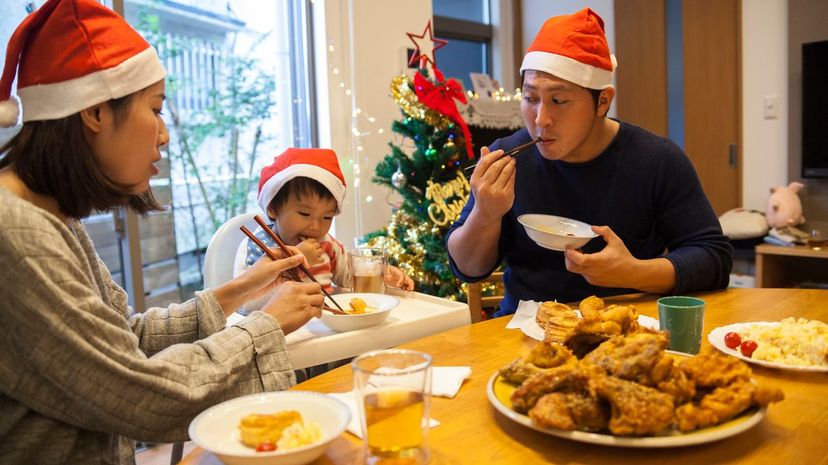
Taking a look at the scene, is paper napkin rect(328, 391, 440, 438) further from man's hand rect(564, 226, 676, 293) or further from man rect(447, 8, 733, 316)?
man rect(447, 8, 733, 316)

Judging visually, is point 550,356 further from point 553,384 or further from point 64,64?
point 64,64

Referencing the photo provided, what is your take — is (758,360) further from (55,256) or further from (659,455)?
(55,256)

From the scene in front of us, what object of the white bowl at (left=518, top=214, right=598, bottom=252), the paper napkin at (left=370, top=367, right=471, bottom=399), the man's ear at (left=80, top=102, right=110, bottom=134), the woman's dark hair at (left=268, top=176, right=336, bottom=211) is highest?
the man's ear at (left=80, top=102, right=110, bottom=134)

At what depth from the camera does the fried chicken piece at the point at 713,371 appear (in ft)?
2.88

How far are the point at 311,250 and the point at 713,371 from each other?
1.34 metres

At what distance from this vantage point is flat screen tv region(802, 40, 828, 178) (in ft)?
13.0

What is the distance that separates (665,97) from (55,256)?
465 centimetres

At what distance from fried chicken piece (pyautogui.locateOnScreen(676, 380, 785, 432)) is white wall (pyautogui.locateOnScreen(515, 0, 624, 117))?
14.6 feet

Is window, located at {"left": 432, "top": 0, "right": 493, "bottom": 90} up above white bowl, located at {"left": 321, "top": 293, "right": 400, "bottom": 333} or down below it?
above

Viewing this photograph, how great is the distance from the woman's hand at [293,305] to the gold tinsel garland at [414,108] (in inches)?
72.6

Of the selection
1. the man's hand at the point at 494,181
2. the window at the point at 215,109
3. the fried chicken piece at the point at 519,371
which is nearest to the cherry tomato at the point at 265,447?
the fried chicken piece at the point at 519,371

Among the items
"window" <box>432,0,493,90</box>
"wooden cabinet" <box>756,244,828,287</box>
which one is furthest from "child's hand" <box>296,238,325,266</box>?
"wooden cabinet" <box>756,244,828,287</box>

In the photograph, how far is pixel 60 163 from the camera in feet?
3.59

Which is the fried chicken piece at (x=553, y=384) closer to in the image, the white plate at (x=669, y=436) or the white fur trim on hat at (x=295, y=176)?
the white plate at (x=669, y=436)
